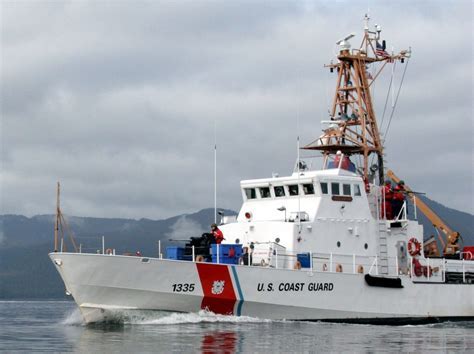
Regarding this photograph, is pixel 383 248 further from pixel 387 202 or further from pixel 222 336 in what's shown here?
pixel 222 336

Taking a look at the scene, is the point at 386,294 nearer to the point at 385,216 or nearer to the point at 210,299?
the point at 385,216

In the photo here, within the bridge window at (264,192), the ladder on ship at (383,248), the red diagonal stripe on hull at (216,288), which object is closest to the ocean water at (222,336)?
the red diagonal stripe on hull at (216,288)

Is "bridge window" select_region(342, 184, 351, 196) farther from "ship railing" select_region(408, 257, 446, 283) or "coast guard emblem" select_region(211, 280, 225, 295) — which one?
"coast guard emblem" select_region(211, 280, 225, 295)

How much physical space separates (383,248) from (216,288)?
280 inches

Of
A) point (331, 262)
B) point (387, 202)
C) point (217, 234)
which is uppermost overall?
point (387, 202)

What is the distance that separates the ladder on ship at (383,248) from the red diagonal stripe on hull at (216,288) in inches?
250

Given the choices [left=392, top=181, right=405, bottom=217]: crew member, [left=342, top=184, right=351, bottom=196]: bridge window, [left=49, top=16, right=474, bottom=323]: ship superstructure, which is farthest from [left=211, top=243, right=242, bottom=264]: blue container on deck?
[left=392, top=181, right=405, bottom=217]: crew member

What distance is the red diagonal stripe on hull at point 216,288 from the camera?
27.2 m

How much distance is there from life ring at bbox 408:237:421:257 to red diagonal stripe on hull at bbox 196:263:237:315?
25.0 ft

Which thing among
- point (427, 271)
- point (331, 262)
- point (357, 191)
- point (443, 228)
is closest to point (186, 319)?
point (331, 262)

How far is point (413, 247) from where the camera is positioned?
32.2m

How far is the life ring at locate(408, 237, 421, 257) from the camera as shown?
3212 cm

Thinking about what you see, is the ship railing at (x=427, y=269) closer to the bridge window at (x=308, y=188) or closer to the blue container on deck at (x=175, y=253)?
the bridge window at (x=308, y=188)

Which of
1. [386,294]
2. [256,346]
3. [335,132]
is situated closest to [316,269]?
[386,294]
